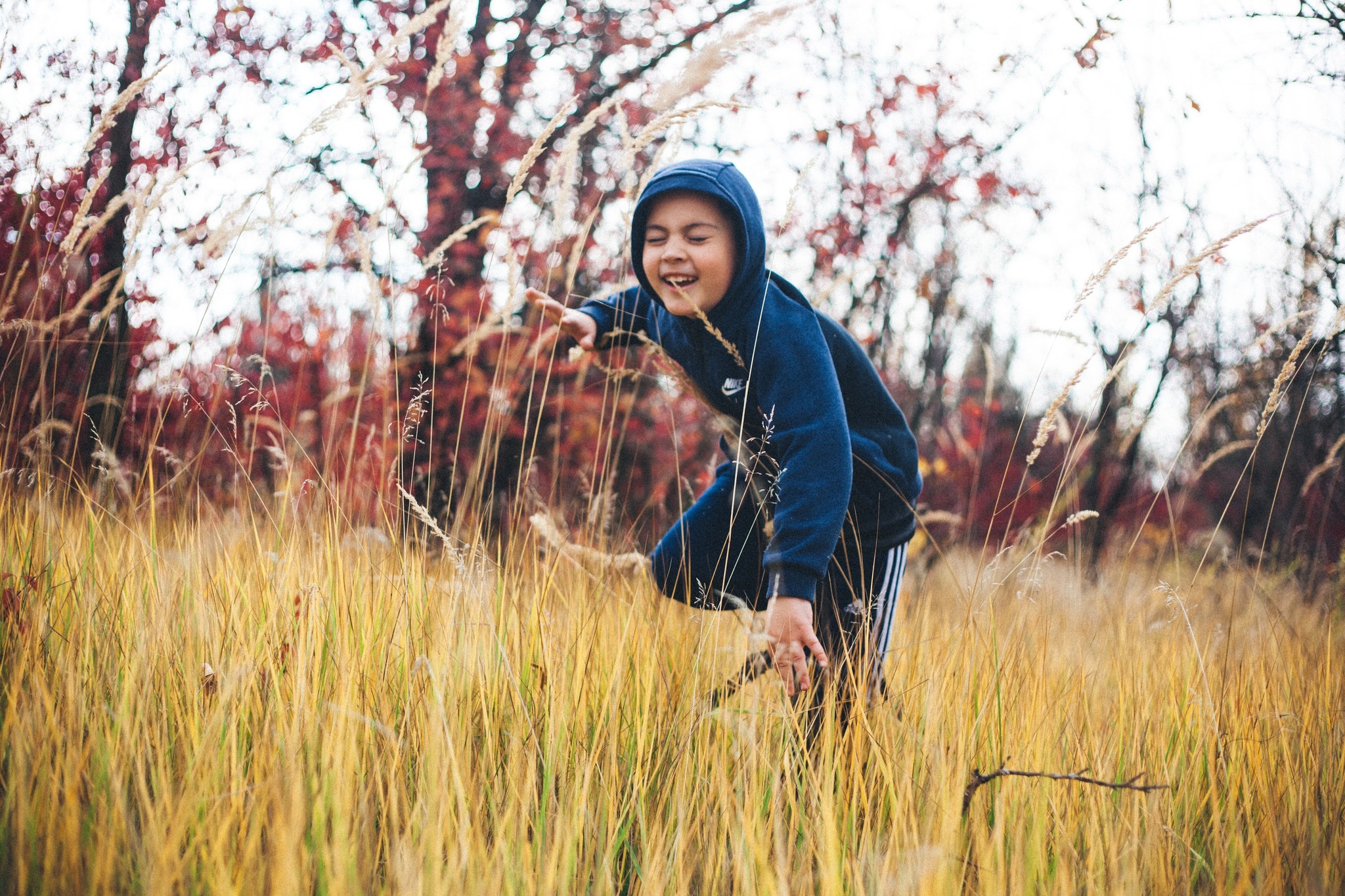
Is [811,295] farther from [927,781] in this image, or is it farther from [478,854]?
[478,854]

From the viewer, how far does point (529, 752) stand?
123 centimetres

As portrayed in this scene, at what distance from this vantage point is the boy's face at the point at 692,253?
1761mm

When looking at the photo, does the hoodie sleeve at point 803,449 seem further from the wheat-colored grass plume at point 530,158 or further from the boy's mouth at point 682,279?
the wheat-colored grass plume at point 530,158

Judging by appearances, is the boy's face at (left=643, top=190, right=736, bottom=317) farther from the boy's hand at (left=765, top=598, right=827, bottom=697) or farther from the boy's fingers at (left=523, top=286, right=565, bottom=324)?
the boy's hand at (left=765, top=598, right=827, bottom=697)

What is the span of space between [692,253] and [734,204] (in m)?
0.14


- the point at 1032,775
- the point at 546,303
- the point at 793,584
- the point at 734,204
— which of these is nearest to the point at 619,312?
the point at 546,303

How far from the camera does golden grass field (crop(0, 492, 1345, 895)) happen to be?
995 millimetres

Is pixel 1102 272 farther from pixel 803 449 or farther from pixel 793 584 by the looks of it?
pixel 793 584

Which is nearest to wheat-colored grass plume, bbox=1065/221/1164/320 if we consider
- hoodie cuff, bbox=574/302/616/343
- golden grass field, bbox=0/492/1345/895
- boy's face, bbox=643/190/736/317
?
golden grass field, bbox=0/492/1345/895

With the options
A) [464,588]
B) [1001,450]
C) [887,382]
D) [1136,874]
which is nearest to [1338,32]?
[1136,874]

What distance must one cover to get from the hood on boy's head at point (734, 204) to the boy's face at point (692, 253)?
0.7 inches

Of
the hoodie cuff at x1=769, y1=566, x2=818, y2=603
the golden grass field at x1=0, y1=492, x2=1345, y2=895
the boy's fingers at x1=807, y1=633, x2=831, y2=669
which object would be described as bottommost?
the golden grass field at x1=0, y1=492, x2=1345, y2=895

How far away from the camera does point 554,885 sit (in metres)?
1.03

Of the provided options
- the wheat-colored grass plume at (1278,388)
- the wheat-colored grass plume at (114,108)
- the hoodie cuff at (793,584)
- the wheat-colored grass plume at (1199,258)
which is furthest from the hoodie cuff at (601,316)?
the wheat-colored grass plume at (1278,388)
